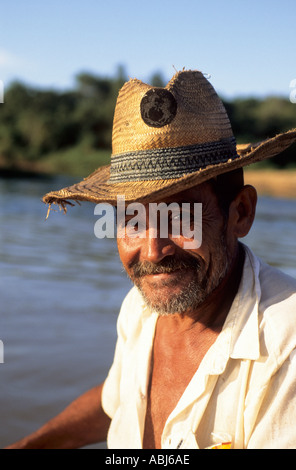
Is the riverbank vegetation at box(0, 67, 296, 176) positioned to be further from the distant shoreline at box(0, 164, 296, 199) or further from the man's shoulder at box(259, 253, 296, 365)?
the man's shoulder at box(259, 253, 296, 365)

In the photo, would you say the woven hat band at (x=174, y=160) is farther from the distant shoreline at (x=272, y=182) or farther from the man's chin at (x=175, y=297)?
the distant shoreline at (x=272, y=182)

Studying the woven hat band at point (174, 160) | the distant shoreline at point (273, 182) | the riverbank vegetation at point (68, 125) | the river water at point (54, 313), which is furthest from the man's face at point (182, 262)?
the riverbank vegetation at point (68, 125)

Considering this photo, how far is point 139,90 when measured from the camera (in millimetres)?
1801

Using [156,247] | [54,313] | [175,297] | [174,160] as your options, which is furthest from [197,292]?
[54,313]

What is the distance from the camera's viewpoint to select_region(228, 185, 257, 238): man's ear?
191 cm

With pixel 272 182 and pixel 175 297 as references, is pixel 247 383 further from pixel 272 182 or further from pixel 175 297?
pixel 272 182

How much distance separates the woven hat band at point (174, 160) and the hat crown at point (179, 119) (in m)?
0.02

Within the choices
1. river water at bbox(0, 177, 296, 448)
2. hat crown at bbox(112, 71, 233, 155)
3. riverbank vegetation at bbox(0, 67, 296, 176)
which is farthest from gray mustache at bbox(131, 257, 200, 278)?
riverbank vegetation at bbox(0, 67, 296, 176)

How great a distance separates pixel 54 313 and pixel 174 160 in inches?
120

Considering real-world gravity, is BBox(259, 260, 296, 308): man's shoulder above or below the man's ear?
below

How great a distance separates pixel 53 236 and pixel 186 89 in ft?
22.9

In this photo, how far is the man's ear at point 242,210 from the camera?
6.26ft

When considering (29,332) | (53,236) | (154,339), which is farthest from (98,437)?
(53,236)
